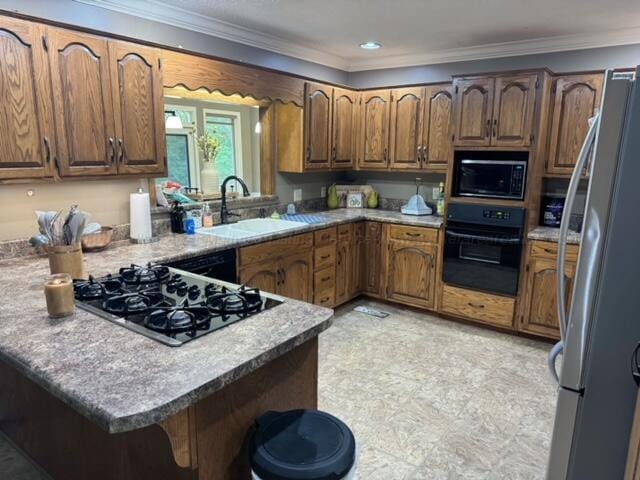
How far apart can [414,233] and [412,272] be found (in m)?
0.37

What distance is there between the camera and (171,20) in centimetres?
300

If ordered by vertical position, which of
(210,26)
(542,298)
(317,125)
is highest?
(210,26)

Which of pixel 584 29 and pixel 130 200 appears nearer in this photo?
pixel 130 200

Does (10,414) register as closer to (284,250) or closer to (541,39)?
(284,250)

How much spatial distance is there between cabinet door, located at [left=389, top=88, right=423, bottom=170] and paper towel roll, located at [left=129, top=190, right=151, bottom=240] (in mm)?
2454

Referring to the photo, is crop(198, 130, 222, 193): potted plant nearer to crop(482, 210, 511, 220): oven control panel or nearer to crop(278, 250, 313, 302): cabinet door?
crop(278, 250, 313, 302): cabinet door

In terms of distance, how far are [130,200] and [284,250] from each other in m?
1.15

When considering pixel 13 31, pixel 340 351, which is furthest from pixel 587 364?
pixel 13 31

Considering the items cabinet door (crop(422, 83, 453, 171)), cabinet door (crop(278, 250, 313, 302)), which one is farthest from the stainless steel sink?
cabinet door (crop(422, 83, 453, 171))

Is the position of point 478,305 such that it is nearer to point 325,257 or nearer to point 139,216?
point 325,257

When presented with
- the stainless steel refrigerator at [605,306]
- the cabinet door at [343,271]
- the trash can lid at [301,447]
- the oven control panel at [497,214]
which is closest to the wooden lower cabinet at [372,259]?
the cabinet door at [343,271]

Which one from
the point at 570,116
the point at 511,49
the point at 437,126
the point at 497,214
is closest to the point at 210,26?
the point at 437,126

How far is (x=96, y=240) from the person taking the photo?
2545 mm

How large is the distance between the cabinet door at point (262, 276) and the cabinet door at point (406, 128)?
1.78 metres
